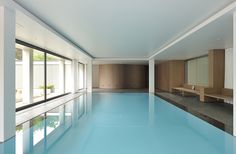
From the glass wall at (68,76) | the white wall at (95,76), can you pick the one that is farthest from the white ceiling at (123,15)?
the white wall at (95,76)

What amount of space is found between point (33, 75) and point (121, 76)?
12957 mm

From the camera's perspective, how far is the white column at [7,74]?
3713 mm

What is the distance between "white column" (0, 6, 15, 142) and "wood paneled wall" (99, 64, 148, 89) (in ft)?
Result: 56.1

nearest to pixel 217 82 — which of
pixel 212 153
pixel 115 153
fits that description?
pixel 212 153

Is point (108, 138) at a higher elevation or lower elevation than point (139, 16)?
lower

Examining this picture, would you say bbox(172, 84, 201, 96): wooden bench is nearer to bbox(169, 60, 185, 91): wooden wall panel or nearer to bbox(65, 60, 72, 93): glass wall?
bbox(169, 60, 185, 91): wooden wall panel

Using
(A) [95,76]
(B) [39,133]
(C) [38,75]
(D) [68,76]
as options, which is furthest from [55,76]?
(A) [95,76]

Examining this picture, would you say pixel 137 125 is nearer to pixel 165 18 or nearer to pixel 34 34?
pixel 165 18

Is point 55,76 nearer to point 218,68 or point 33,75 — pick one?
point 33,75

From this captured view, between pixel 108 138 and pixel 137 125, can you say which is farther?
pixel 137 125

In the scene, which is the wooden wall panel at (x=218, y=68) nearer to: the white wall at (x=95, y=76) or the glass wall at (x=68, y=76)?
the glass wall at (x=68, y=76)

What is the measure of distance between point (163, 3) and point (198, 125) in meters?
3.08

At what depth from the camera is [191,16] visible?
4.95 metres

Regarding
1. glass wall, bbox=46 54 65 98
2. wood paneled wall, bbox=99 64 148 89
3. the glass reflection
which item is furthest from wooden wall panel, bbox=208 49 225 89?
wood paneled wall, bbox=99 64 148 89
